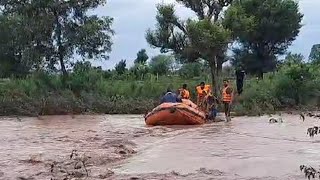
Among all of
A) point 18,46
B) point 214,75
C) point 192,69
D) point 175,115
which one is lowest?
point 175,115

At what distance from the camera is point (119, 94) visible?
3478cm

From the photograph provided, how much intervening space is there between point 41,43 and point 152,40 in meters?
7.73

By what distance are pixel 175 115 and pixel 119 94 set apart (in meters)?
12.3

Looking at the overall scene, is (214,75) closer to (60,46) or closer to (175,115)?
(60,46)

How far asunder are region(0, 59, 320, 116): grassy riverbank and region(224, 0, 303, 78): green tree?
10.9m

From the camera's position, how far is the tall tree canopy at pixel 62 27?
36.9 m

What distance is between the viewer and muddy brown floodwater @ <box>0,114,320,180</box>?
11.9m

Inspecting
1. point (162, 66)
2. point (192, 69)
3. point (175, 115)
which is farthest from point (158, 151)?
point (162, 66)

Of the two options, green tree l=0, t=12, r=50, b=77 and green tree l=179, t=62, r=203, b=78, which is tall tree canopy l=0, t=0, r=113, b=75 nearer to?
green tree l=0, t=12, r=50, b=77

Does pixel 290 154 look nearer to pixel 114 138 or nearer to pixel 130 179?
pixel 130 179

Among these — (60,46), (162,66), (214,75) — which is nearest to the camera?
(214,75)

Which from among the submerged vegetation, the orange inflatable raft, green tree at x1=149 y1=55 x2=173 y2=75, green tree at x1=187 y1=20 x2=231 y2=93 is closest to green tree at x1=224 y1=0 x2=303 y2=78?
the submerged vegetation

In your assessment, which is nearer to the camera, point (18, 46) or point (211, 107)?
point (211, 107)

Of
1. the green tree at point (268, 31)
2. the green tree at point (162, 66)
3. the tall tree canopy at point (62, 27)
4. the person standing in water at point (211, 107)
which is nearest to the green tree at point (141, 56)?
the green tree at point (162, 66)
